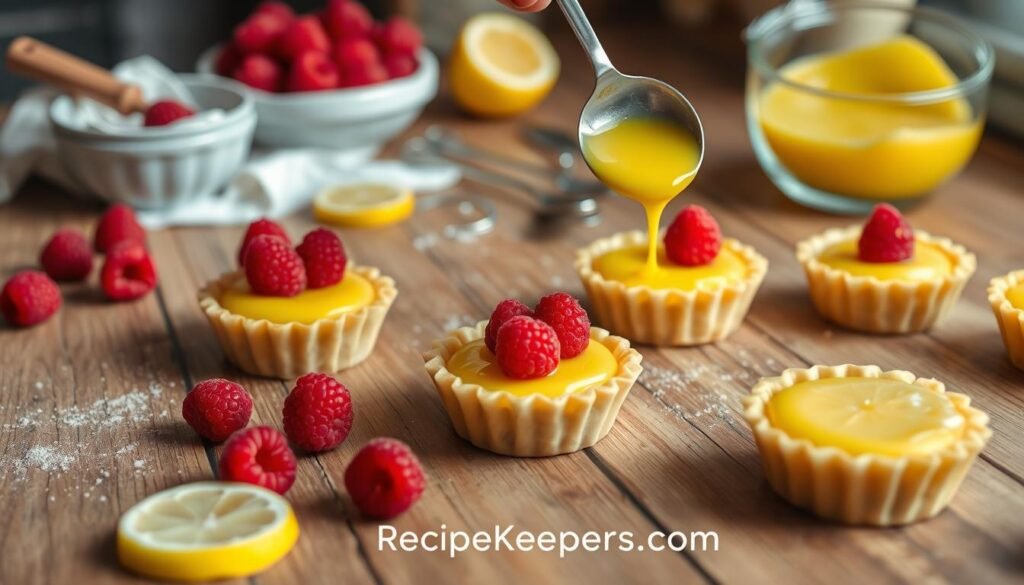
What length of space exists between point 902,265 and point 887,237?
6 centimetres

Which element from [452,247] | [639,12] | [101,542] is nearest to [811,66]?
[452,247]

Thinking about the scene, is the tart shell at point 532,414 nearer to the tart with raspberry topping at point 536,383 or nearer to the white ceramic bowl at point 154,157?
the tart with raspberry topping at point 536,383

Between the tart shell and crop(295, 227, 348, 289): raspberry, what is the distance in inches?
13.6

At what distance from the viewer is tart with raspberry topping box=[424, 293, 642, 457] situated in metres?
1.88

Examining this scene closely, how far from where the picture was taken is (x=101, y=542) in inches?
67.3

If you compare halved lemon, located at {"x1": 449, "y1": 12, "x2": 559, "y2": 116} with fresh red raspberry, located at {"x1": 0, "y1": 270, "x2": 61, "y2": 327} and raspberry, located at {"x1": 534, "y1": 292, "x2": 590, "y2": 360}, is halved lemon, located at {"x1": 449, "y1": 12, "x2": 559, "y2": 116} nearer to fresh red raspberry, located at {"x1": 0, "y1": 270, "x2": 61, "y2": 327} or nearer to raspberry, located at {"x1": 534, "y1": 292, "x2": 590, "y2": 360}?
fresh red raspberry, located at {"x1": 0, "y1": 270, "x2": 61, "y2": 327}

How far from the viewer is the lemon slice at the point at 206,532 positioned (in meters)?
1.60

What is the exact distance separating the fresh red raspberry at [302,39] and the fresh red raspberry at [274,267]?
1.07 meters

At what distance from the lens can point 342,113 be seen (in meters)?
3.12

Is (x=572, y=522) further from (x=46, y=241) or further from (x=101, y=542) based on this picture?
(x=46, y=241)

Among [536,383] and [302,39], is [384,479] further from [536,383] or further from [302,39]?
[302,39]

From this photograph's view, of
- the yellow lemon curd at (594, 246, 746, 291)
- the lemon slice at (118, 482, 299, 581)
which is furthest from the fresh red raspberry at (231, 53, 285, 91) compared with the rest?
the lemon slice at (118, 482, 299, 581)

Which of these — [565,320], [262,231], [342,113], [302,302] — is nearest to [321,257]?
[302,302]

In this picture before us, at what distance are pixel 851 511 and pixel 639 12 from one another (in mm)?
3122
